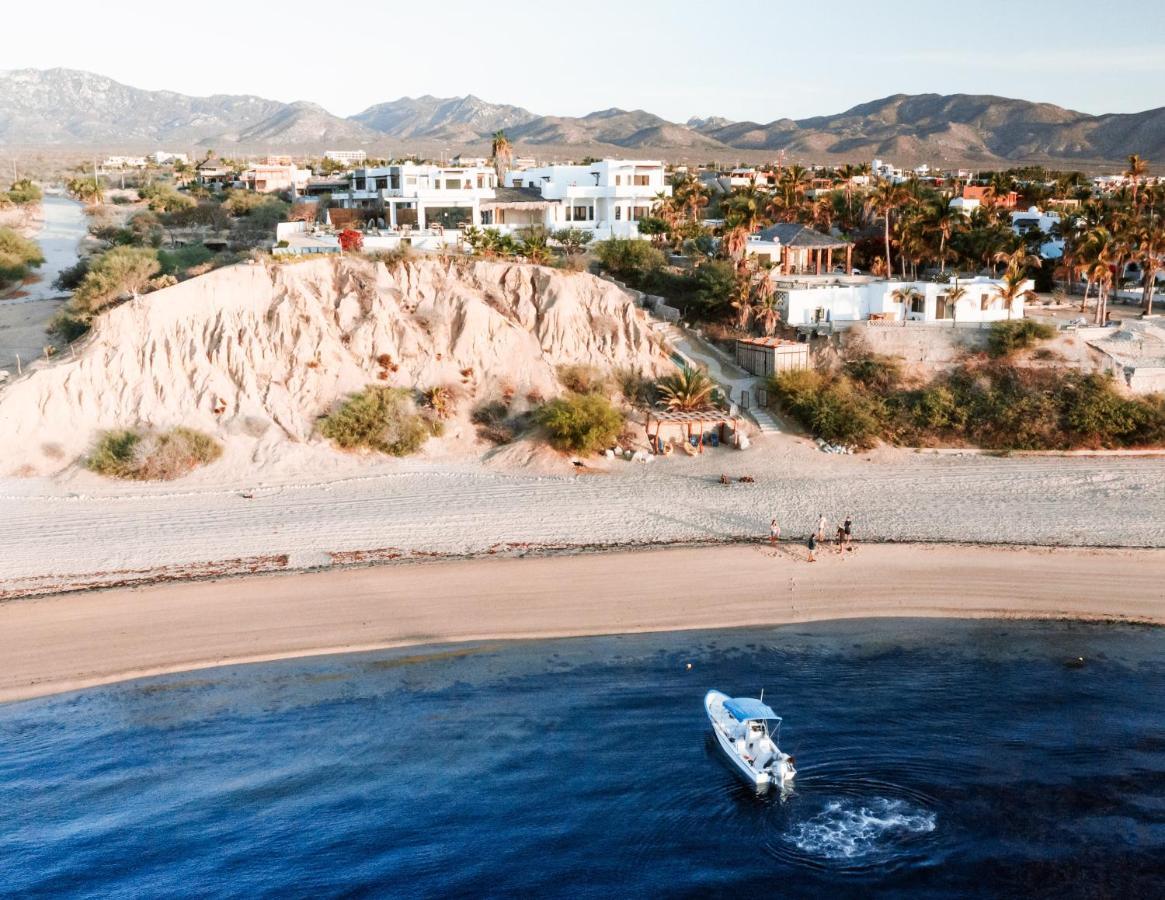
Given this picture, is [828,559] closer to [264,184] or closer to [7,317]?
[7,317]

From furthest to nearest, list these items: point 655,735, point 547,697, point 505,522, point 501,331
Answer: point 501,331 → point 505,522 → point 547,697 → point 655,735

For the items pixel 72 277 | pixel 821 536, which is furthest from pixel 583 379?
pixel 72 277

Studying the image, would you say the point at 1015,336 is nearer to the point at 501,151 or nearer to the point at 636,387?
the point at 636,387

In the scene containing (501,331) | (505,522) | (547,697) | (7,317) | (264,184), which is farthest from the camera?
(264,184)

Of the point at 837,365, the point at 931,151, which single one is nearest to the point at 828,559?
the point at 837,365

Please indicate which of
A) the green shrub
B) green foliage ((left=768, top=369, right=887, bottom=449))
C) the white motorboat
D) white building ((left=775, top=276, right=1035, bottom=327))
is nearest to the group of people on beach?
green foliage ((left=768, top=369, right=887, bottom=449))

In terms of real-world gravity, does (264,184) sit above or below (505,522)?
above

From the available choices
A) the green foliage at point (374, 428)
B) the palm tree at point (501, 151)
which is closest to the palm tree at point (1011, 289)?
the green foliage at point (374, 428)

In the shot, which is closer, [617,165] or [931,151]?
[617,165]
